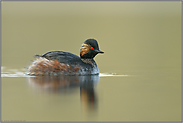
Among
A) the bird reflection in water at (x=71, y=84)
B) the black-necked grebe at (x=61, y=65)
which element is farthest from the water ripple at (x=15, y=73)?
the bird reflection in water at (x=71, y=84)

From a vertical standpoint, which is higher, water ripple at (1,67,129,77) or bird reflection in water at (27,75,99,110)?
water ripple at (1,67,129,77)

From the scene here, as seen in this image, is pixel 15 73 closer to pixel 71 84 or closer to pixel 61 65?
pixel 61 65

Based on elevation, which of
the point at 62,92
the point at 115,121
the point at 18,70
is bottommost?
the point at 115,121

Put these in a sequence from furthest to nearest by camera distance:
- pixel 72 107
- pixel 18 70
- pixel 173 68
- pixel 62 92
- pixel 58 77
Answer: pixel 173 68, pixel 18 70, pixel 58 77, pixel 62 92, pixel 72 107

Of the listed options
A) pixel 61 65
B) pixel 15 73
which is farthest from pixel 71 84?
pixel 15 73

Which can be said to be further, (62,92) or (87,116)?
(62,92)

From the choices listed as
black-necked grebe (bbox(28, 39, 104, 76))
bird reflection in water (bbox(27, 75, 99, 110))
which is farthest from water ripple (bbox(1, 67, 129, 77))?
bird reflection in water (bbox(27, 75, 99, 110))

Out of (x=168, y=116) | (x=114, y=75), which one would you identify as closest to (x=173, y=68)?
(x=114, y=75)

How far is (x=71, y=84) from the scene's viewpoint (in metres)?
8.62

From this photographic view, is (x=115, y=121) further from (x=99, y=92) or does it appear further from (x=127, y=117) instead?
(x=99, y=92)

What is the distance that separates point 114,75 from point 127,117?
4.81 metres

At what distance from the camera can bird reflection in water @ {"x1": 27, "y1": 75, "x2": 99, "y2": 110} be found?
691cm

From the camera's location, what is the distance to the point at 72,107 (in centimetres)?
621

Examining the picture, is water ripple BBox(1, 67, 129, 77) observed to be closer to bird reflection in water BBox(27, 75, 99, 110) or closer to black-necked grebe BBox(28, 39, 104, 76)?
black-necked grebe BBox(28, 39, 104, 76)
